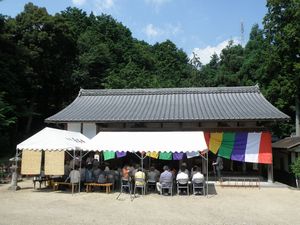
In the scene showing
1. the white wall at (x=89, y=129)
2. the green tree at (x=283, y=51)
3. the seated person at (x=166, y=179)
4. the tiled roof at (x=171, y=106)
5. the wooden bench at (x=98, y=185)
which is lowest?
the wooden bench at (x=98, y=185)

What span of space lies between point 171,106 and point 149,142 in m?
6.12

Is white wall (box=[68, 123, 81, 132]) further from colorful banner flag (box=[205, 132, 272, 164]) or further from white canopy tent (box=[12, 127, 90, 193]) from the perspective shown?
colorful banner flag (box=[205, 132, 272, 164])

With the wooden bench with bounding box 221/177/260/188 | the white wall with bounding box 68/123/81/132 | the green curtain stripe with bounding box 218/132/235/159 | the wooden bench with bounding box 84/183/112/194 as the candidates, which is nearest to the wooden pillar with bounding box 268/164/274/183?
the wooden bench with bounding box 221/177/260/188

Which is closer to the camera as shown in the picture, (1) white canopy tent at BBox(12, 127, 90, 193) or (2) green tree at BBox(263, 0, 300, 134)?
(1) white canopy tent at BBox(12, 127, 90, 193)

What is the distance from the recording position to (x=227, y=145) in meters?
17.0

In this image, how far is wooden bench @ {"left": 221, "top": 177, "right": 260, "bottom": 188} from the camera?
16391mm

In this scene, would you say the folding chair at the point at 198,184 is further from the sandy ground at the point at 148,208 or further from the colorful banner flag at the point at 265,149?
the colorful banner flag at the point at 265,149

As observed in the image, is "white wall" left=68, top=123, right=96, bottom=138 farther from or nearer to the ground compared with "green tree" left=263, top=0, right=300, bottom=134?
nearer to the ground

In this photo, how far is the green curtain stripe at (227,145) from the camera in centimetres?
1691

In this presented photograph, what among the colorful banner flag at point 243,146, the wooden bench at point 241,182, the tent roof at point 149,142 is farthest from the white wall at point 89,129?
the wooden bench at point 241,182

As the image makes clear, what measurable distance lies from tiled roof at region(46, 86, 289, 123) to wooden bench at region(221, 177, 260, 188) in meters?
2.84

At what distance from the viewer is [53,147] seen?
541 inches

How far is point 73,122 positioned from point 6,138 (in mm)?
10764

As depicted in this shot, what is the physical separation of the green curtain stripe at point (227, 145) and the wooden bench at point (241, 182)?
1.18 m
